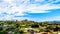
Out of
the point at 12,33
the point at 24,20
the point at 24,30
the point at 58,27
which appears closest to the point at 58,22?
the point at 58,27

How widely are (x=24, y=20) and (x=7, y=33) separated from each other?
289 inches

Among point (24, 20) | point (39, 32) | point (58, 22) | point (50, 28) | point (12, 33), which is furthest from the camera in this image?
point (24, 20)

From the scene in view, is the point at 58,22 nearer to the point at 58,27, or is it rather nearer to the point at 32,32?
the point at 58,27

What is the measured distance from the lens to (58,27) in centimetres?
1616

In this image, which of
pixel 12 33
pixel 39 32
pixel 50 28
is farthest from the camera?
pixel 50 28

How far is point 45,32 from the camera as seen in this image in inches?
574

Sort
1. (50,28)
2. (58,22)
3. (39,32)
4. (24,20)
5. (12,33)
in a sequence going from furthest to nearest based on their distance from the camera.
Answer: (24,20), (58,22), (50,28), (39,32), (12,33)

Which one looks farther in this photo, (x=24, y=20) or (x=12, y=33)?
(x=24, y=20)

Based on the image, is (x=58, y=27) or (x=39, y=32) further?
(x=58, y=27)

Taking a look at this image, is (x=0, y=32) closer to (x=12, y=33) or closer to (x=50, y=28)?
(x=12, y=33)

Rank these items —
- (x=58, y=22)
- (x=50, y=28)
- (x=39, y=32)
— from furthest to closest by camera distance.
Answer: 1. (x=58, y=22)
2. (x=50, y=28)
3. (x=39, y=32)

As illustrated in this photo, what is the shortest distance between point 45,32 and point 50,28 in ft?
4.93

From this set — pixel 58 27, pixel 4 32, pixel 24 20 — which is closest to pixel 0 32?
pixel 4 32

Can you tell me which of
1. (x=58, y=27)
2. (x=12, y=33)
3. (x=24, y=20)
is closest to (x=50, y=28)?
(x=58, y=27)
